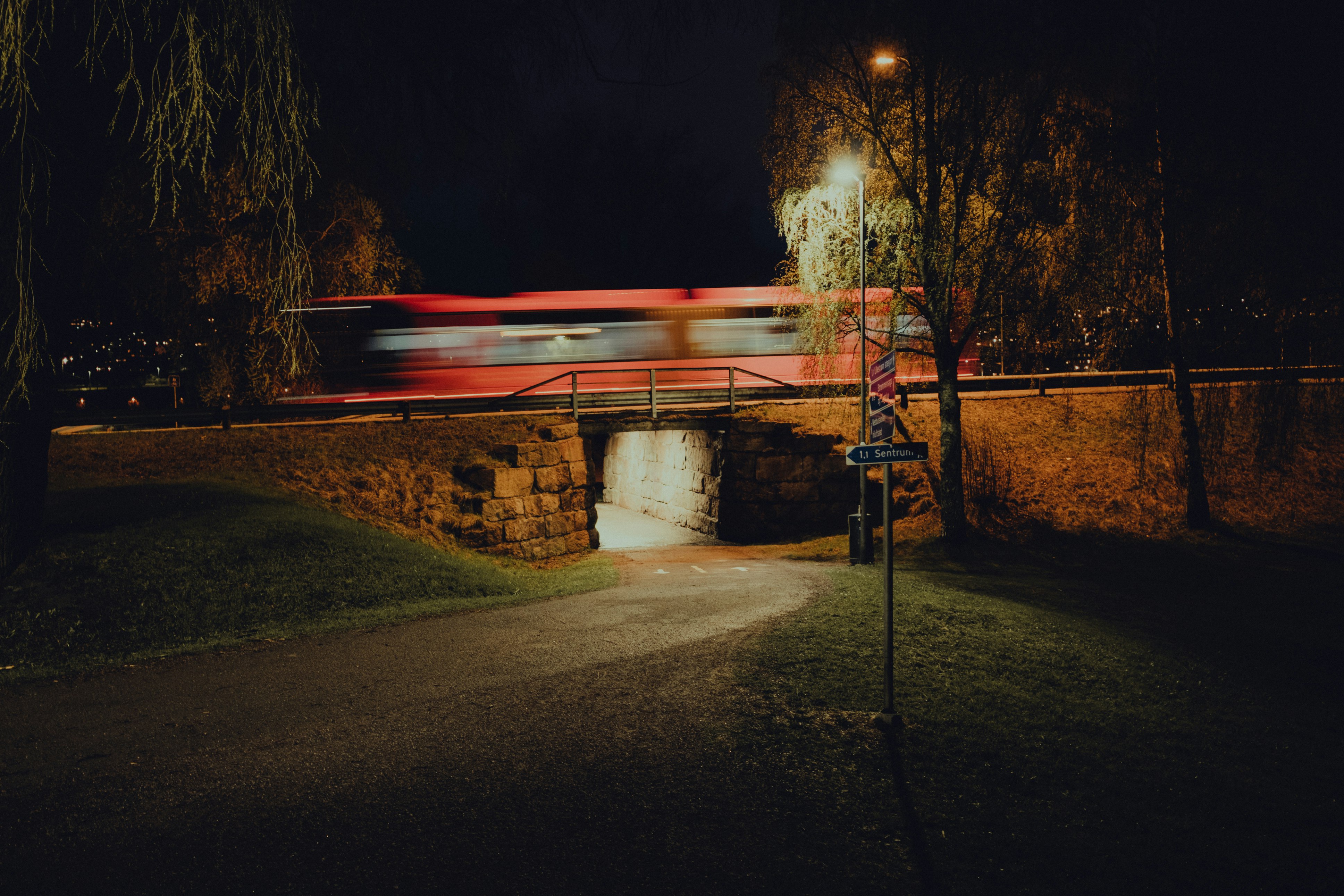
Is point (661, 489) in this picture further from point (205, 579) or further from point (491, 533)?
point (205, 579)

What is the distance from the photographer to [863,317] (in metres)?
12.9

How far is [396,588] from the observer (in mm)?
10250

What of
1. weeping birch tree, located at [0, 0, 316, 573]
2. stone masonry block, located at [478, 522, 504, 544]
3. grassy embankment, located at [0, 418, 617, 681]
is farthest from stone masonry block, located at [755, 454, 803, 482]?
weeping birch tree, located at [0, 0, 316, 573]

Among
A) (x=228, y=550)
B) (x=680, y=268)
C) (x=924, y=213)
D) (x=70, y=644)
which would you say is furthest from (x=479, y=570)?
(x=680, y=268)

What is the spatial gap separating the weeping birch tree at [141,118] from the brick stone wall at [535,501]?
7.21 meters

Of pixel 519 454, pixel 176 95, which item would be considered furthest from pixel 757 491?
pixel 176 95

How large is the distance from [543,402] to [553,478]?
11.4 feet

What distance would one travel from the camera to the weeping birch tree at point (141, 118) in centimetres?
461

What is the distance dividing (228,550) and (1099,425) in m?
19.8

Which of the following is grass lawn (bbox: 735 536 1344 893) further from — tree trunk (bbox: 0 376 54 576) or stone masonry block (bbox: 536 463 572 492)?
tree trunk (bbox: 0 376 54 576)

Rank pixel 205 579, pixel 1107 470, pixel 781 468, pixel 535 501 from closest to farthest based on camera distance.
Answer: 1. pixel 205 579
2. pixel 535 501
3. pixel 1107 470
4. pixel 781 468

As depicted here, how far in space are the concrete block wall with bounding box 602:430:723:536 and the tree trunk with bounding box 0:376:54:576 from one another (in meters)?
11.1

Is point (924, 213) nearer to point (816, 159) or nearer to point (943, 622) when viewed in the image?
point (816, 159)

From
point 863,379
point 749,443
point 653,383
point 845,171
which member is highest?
point 845,171
